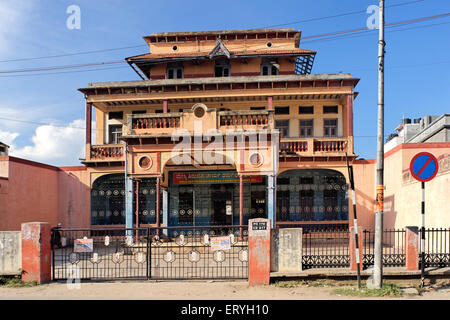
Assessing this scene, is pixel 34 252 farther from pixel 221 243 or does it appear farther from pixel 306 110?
pixel 306 110

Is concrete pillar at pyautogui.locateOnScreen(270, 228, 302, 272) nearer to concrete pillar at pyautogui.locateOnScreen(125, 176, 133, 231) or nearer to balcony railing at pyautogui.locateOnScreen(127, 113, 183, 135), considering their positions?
balcony railing at pyautogui.locateOnScreen(127, 113, 183, 135)

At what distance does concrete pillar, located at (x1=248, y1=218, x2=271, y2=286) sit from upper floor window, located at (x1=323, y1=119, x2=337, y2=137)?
513 inches

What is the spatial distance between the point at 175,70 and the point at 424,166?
17780 mm

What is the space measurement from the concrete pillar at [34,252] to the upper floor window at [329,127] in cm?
1598

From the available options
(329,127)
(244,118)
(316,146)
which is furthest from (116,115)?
(329,127)

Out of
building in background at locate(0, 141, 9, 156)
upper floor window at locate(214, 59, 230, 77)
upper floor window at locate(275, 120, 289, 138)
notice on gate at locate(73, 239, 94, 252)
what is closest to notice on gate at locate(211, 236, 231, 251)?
notice on gate at locate(73, 239, 94, 252)

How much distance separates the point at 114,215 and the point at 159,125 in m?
7.21

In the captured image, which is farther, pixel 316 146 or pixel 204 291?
pixel 316 146

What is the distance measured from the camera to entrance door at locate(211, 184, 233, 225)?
2034cm

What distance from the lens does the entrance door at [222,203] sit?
66.7 feet

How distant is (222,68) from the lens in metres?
23.3

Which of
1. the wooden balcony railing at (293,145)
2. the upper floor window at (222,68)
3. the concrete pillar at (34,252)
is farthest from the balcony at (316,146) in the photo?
the concrete pillar at (34,252)
